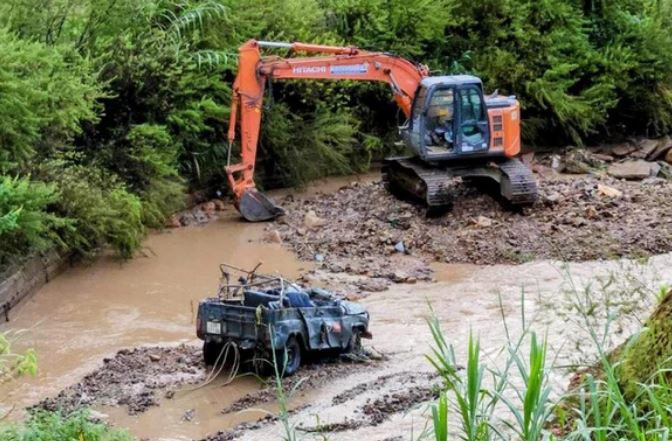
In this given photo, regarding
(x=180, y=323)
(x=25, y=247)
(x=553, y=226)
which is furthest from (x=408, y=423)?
(x=553, y=226)

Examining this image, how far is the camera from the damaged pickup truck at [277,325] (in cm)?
899

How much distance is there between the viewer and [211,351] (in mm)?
9547

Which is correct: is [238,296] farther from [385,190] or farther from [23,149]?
[385,190]

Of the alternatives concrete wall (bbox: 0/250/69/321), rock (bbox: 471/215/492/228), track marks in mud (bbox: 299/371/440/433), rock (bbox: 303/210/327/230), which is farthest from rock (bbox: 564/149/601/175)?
track marks in mud (bbox: 299/371/440/433)

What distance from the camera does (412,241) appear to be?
14.4m

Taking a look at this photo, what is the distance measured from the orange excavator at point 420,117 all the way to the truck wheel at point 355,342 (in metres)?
5.55

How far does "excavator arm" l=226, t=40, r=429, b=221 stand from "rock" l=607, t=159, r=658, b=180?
15.6ft

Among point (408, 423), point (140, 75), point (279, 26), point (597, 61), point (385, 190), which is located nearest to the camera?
point (408, 423)

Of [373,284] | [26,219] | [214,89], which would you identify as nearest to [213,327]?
[26,219]

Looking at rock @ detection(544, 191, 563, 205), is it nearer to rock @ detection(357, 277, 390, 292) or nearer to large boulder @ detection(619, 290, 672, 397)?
rock @ detection(357, 277, 390, 292)

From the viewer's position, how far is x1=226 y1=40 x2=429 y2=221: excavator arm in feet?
50.8

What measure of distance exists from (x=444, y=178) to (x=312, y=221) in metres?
1.91

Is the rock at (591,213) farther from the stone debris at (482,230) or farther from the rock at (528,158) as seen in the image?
the rock at (528,158)

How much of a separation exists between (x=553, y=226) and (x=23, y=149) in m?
6.66
